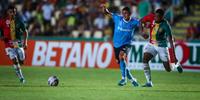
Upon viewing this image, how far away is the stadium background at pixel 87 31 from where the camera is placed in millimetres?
30312

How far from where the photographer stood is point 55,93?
17594mm

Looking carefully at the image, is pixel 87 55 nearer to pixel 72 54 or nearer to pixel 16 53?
pixel 72 54

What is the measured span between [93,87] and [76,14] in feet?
52.4

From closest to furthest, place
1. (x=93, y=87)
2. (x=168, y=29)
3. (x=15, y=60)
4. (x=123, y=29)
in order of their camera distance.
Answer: (x=93, y=87)
(x=168, y=29)
(x=123, y=29)
(x=15, y=60)

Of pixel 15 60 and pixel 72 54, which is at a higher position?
pixel 15 60

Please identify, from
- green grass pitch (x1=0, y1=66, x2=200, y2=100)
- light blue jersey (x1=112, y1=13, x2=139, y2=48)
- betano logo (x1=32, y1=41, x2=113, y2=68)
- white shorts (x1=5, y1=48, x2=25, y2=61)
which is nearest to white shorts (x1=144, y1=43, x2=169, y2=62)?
light blue jersey (x1=112, y1=13, x2=139, y2=48)

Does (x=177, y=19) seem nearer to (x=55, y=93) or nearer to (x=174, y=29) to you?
(x=174, y=29)

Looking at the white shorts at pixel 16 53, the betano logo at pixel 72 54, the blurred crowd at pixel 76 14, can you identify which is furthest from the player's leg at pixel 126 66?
the blurred crowd at pixel 76 14

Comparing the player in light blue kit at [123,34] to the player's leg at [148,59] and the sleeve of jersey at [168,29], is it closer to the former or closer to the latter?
the player's leg at [148,59]

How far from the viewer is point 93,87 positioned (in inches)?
783

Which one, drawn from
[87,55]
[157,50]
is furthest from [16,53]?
[87,55]

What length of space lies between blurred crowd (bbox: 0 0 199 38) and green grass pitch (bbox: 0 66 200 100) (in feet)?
21.8

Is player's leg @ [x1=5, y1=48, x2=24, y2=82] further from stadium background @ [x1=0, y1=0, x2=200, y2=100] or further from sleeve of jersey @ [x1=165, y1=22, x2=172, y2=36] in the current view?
sleeve of jersey @ [x1=165, y1=22, x2=172, y2=36]

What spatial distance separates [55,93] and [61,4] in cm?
1987
